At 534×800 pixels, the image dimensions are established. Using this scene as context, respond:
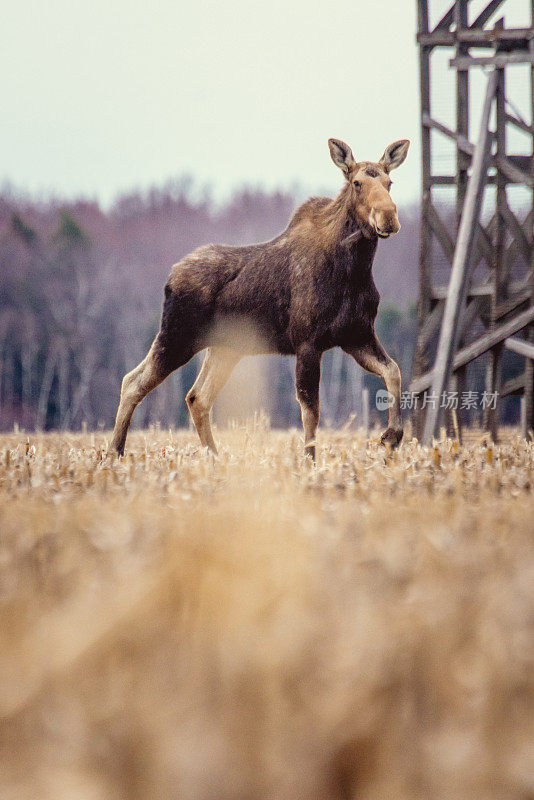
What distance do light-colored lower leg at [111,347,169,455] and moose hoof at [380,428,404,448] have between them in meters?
1.68

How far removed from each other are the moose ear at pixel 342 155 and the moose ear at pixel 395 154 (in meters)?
0.20

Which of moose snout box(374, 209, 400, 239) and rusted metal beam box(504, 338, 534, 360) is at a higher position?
moose snout box(374, 209, 400, 239)

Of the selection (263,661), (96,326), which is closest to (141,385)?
(263,661)

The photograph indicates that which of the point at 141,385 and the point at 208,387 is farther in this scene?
the point at 208,387

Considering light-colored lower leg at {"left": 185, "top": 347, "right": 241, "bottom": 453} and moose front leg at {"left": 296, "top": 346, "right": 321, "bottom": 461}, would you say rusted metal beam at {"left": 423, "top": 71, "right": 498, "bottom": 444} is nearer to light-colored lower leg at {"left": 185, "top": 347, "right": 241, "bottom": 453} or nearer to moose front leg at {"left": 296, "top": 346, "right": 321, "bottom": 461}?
moose front leg at {"left": 296, "top": 346, "right": 321, "bottom": 461}

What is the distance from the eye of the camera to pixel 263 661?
117 centimetres

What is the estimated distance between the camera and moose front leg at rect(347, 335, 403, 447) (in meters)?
5.21

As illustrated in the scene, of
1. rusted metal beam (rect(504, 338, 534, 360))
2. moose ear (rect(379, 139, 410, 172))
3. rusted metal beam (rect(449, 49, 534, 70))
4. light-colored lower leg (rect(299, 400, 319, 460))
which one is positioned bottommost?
light-colored lower leg (rect(299, 400, 319, 460))

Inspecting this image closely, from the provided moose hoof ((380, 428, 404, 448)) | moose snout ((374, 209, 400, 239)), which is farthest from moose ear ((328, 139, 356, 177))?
moose hoof ((380, 428, 404, 448))

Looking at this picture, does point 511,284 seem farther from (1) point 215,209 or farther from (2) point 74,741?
(1) point 215,209

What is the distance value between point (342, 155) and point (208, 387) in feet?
6.56

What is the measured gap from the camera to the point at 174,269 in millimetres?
5926

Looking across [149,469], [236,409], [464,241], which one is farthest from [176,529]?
[236,409]

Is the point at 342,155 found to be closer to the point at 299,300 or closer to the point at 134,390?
the point at 299,300
